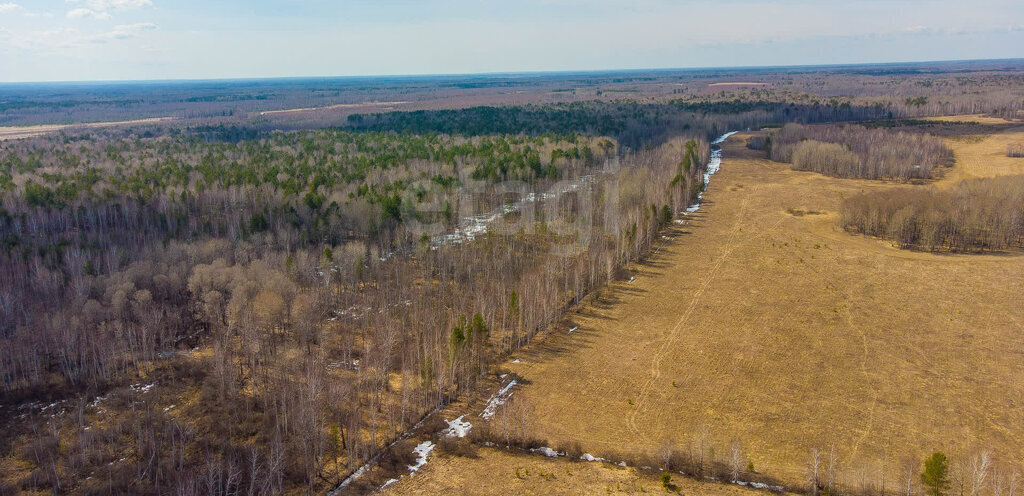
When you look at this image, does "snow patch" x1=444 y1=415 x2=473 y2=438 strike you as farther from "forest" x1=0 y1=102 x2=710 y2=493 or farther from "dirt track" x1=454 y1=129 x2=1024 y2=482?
"dirt track" x1=454 y1=129 x2=1024 y2=482

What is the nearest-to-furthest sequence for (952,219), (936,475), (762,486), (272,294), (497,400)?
(936,475) → (762,486) → (497,400) → (272,294) → (952,219)

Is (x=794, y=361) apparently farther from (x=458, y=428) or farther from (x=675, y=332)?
(x=458, y=428)

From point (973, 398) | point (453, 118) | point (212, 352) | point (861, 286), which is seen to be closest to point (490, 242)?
point (212, 352)

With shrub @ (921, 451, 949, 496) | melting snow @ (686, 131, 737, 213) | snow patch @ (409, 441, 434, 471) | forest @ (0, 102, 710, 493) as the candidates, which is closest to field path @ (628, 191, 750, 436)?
forest @ (0, 102, 710, 493)

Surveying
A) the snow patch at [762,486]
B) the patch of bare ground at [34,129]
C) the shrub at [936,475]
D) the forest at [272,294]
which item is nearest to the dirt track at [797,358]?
the snow patch at [762,486]

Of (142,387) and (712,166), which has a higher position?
(712,166)

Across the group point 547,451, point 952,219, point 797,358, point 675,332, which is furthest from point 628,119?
point 547,451

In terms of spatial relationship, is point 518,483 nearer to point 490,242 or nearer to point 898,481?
point 898,481
